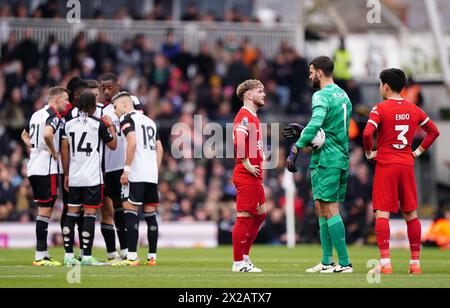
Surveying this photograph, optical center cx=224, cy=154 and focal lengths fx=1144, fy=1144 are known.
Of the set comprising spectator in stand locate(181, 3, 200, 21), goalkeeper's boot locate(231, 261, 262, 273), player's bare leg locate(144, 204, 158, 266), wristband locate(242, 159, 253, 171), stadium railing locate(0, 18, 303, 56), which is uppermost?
spectator in stand locate(181, 3, 200, 21)

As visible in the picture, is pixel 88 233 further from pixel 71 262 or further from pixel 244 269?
pixel 244 269

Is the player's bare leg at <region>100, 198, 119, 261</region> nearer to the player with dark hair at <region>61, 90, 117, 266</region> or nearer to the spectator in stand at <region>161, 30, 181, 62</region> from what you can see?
the player with dark hair at <region>61, 90, 117, 266</region>

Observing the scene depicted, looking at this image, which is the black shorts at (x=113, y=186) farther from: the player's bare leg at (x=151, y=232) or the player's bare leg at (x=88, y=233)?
the player's bare leg at (x=88, y=233)

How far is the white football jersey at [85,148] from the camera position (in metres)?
16.5

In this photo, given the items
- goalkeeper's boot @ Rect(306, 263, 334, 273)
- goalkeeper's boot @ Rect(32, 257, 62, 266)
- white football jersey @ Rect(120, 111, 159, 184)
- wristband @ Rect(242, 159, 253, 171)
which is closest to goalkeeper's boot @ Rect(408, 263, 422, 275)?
goalkeeper's boot @ Rect(306, 263, 334, 273)

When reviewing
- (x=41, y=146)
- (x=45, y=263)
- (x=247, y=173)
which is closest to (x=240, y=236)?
(x=247, y=173)

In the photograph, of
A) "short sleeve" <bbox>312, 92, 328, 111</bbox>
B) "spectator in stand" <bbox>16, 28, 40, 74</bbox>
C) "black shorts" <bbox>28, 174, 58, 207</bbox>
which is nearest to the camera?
"short sleeve" <bbox>312, 92, 328, 111</bbox>

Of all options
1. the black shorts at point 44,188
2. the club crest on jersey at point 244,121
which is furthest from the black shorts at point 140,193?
the club crest on jersey at point 244,121

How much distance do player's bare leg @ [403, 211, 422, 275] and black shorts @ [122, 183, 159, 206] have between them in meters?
3.91

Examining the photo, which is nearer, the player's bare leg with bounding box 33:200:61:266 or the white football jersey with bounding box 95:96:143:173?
the player's bare leg with bounding box 33:200:61:266

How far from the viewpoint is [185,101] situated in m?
31.8

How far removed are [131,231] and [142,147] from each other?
1235 mm

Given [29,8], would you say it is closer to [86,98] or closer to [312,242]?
[312,242]

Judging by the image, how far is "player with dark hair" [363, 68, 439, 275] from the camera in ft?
48.8
